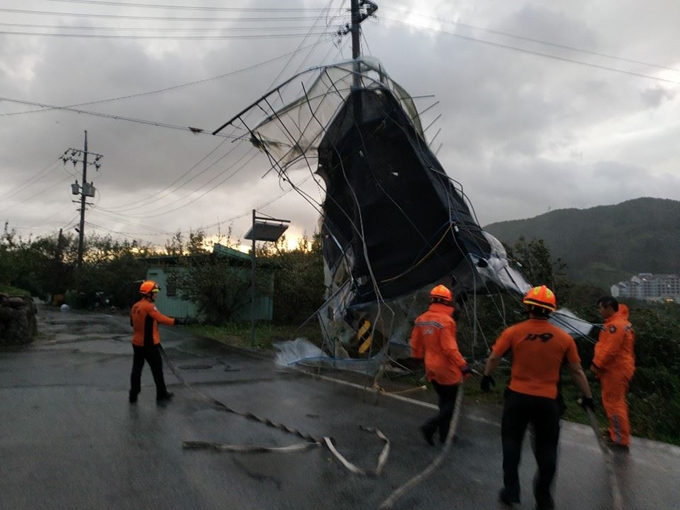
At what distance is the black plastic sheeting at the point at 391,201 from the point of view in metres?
10.3

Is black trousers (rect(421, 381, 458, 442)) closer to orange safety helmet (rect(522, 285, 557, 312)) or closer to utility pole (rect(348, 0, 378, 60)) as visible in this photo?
orange safety helmet (rect(522, 285, 557, 312))

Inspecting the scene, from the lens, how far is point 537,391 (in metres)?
4.04

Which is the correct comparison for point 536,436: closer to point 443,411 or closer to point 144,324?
point 443,411

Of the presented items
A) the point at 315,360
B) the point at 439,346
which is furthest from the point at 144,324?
the point at 315,360

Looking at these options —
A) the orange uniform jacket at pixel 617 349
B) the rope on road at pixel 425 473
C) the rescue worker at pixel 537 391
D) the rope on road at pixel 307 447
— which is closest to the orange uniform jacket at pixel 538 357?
the rescue worker at pixel 537 391

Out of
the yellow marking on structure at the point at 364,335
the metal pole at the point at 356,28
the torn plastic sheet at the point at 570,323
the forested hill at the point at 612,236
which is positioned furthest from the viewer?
the forested hill at the point at 612,236

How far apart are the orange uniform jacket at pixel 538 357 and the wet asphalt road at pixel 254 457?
0.99 meters

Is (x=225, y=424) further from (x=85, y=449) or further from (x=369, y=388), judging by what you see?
(x=369, y=388)

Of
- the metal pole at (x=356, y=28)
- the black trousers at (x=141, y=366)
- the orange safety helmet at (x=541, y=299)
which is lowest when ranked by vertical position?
the black trousers at (x=141, y=366)

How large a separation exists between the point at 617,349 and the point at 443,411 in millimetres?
1991

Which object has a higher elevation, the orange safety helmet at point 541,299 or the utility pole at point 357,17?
the utility pole at point 357,17

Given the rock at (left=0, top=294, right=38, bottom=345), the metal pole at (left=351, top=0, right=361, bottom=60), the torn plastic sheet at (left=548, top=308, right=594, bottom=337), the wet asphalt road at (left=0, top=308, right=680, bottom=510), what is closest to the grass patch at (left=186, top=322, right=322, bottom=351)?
the rock at (left=0, top=294, right=38, bottom=345)

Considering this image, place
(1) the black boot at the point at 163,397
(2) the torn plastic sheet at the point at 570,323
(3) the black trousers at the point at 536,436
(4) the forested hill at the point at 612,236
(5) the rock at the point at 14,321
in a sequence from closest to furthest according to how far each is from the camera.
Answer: (3) the black trousers at the point at 536,436 < (1) the black boot at the point at 163,397 < (2) the torn plastic sheet at the point at 570,323 < (5) the rock at the point at 14,321 < (4) the forested hill at the point at 612,236

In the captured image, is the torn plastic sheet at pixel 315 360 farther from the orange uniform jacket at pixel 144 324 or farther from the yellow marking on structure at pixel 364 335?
the orange uniform jacket at pixel 144 324
